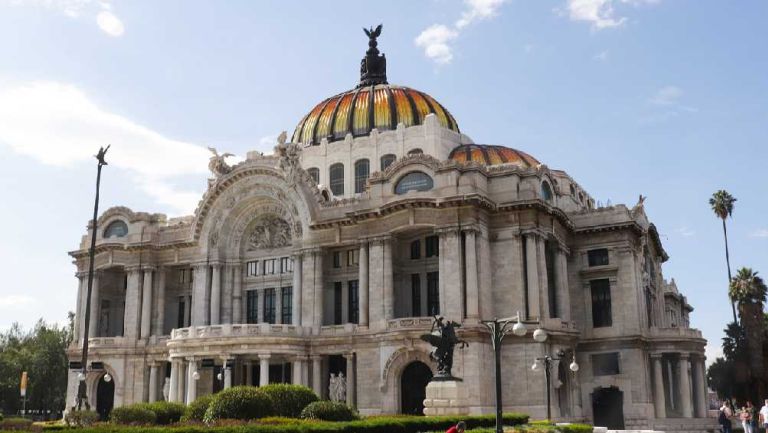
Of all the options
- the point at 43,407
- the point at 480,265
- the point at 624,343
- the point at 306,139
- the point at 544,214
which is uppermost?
the point at 306,139

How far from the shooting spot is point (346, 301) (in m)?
55.4

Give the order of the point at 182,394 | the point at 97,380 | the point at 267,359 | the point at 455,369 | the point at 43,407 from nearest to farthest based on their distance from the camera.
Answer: the point at 455,369 → the point at 267,359 → the point at 182,394 → the point at 97,380 → the point at 43,407

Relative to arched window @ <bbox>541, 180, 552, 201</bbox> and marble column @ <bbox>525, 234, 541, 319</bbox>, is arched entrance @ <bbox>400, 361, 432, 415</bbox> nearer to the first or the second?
marble column @ <bbox>525, 234, 541, 319</bbox>

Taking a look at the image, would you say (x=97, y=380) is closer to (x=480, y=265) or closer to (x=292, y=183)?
(x=292, y=183)

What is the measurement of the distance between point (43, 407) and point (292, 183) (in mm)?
42537

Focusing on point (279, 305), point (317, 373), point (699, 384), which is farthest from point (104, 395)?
point (699, 384)

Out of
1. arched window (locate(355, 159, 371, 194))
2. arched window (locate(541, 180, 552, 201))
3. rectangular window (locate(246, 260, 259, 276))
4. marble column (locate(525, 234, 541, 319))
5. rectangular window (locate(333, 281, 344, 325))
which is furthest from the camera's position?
arched window (locate(355, 159, 371, 194))

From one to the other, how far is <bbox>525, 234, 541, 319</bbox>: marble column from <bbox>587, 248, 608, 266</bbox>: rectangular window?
28.0 feet

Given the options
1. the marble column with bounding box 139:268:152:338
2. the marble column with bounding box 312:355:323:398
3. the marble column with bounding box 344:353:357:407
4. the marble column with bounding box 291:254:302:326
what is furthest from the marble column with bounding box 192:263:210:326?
the marble column with bounding box 344:353:357:407

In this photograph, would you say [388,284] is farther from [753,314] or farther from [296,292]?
[753,314]

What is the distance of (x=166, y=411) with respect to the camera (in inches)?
1560

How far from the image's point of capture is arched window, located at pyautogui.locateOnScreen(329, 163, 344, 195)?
6531 centimetres

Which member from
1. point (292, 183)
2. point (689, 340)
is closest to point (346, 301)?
point (292, 183)

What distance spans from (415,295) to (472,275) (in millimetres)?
6914
